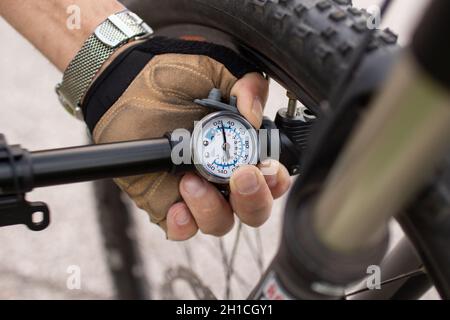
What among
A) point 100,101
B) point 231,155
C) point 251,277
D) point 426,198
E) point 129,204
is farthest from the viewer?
point 251,277

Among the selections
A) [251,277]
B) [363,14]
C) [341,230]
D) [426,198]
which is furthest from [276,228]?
[341,230]

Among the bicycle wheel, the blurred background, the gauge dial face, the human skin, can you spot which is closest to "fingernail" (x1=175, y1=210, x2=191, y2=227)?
the human skin

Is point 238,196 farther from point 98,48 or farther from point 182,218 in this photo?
point 98,48

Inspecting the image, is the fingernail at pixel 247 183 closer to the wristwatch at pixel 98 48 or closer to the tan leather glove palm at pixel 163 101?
the tan leather glove palm at pixel 163 101

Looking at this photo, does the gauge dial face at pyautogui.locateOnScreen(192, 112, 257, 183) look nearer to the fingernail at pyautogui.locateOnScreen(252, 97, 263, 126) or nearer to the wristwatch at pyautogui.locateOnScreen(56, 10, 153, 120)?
the fingernail at pyautogui.locateOnScreen(252, 97, 263, 126)

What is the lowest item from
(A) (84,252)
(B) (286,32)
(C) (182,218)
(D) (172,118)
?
(A) (84,252)

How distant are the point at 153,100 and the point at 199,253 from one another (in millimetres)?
712

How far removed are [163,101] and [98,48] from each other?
0.10 m

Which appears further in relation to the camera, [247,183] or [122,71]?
[122,71]

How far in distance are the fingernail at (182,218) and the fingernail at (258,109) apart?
0.54 feet

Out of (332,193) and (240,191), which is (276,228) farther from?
(332,193)

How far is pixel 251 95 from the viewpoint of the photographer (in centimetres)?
65

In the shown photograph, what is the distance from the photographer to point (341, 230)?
0.69ft

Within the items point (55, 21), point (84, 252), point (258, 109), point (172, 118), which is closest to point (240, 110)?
point (258, 109)
